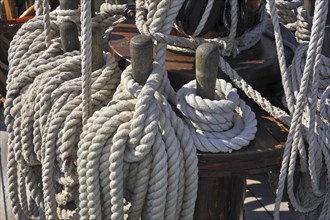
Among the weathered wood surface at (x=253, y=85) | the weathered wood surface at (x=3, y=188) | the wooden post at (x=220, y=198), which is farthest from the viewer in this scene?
the weathered wood surface at (x=3, y=188)

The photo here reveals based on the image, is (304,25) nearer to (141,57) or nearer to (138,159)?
(141,57)

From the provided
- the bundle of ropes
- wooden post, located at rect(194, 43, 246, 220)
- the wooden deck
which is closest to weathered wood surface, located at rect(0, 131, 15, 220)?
the wooden deck

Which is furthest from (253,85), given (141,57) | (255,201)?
(255,201)

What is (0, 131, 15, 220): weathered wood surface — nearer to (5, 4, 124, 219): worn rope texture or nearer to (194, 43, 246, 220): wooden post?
(5, 4, 124, 219): worn rope texture

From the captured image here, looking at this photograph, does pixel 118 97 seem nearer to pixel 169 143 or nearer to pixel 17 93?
pixel 169 143

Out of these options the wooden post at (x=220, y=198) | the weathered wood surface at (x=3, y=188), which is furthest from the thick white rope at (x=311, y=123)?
the weathered wood surface at (x=3, y=188)

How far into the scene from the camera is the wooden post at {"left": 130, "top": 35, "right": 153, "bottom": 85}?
1.30m

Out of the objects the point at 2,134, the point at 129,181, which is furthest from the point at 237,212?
the point at 2,134

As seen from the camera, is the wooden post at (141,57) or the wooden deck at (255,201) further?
the wooden deck at (255,201)

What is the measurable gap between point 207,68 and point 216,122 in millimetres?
154

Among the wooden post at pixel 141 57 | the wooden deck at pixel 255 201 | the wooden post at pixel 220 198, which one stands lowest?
the wooden deck at pixel 255 201

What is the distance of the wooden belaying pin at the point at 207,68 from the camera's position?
1.30 metres

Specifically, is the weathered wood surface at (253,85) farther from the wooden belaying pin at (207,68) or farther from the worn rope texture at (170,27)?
the wooden belaying pin at (207,68)

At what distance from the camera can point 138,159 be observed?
4.10ft
